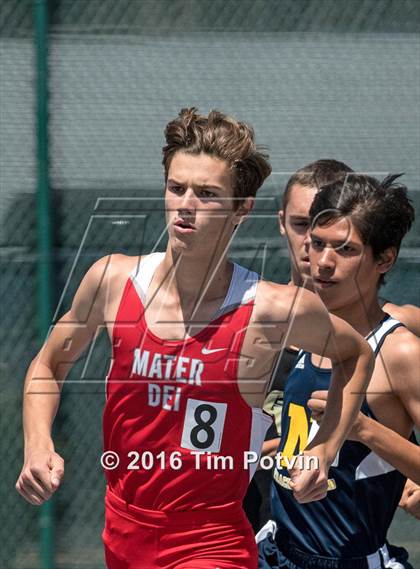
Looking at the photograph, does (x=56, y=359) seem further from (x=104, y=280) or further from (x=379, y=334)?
(x=379, y=334)

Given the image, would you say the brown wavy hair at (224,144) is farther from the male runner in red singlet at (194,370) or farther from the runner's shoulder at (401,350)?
the runner's shoulder at (401,350)

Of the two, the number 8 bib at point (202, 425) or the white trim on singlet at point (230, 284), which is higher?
the white trim on singlet at point (230, 284)

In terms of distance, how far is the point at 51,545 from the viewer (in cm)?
350

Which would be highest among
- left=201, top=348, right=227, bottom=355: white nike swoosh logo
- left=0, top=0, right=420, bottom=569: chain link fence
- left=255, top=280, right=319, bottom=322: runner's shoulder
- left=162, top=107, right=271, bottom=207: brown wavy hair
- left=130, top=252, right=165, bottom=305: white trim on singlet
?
left=0, top=0, right=420, bottom=569: chain link fence

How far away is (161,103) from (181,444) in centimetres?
139

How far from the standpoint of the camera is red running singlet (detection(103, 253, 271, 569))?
2.36 m

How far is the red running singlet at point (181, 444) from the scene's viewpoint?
236 centimetres

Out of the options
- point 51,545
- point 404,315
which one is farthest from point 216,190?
point 51,545

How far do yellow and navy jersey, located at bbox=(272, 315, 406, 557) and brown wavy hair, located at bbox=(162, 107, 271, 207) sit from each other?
0.47m

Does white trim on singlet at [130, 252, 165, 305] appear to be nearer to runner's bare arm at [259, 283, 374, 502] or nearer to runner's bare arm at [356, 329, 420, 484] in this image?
runner's bare arm at [259, 283, 374, 502]

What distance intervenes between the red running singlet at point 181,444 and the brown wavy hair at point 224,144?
26cm

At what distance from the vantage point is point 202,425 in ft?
7.84

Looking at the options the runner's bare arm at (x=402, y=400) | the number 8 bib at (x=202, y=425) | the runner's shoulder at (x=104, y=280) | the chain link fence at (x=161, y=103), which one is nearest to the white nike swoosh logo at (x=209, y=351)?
the number 8 bib at (x=202, y=425)

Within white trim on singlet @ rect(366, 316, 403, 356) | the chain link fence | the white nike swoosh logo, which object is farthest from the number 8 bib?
the chain link fence
